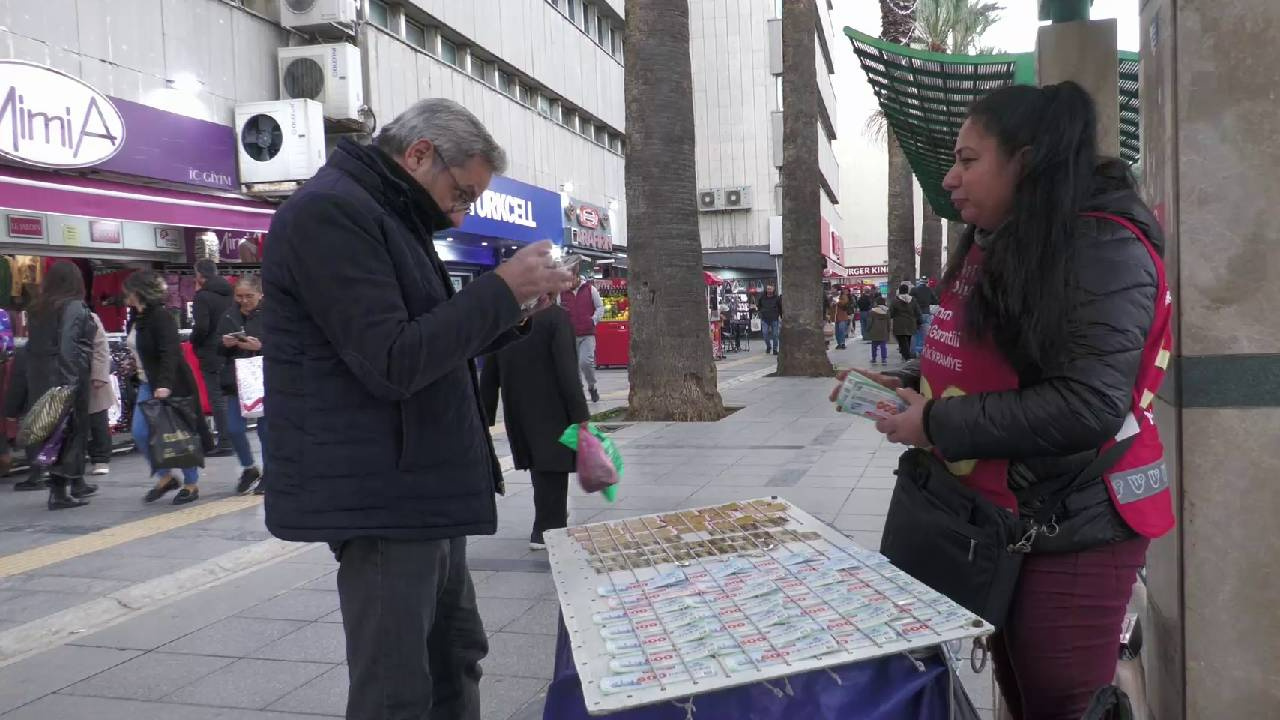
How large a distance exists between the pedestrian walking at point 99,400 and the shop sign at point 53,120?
2727 mm

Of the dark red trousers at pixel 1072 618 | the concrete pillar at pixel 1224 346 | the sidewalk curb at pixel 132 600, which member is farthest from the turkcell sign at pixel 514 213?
the dark red trousers at pixel 1072 618

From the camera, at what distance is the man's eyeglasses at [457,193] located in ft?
7.29

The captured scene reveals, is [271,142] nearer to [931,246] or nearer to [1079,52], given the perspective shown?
[1079,52]

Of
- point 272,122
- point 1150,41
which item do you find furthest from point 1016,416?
point 272,122

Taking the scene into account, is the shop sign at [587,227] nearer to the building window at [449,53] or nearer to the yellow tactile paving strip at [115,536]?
the building window at [449,53]

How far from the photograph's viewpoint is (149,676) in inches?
154

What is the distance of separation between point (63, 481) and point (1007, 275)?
7.47m

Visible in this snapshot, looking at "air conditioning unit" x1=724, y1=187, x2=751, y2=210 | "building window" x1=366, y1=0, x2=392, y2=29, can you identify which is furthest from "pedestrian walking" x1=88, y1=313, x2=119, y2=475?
"air conditioning unit" x1=724, y1=187, x2=751, y2=210

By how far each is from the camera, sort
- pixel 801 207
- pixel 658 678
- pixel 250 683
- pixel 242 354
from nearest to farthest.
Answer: pixel 658 678
pixel 250 683
pixel 242 354
pixel 801 207

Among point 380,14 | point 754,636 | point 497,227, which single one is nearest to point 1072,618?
point 754,636

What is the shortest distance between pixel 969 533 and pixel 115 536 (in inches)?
234

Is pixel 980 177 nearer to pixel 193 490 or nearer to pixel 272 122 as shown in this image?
pixel 193 490

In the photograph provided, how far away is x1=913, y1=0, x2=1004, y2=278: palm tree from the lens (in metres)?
30.5

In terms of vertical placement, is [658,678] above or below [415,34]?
below
